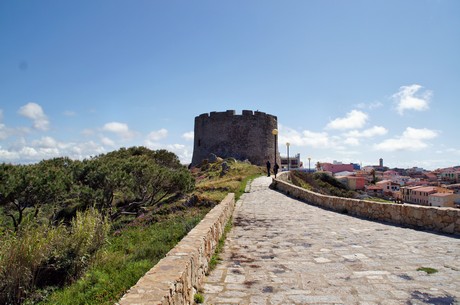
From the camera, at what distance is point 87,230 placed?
569 centimetres

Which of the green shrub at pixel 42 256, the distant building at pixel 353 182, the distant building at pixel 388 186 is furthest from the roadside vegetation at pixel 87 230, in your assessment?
the distant building at pixel 388 186

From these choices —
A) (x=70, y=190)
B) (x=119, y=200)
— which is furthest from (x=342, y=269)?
(x=119, y=200)

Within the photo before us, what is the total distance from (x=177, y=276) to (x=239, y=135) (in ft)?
108

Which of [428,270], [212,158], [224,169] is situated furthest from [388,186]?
[428,270]

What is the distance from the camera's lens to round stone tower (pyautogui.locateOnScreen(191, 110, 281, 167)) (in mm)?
35594

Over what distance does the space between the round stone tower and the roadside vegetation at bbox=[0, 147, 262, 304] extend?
1667 centimetres

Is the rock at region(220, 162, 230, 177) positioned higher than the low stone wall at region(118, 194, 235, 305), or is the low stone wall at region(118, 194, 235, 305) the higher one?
the rock at region(220, 162, 230, 177)

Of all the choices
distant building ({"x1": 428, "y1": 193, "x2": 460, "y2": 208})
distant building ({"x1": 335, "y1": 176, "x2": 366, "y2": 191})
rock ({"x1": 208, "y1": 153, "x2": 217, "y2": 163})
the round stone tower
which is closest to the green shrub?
rock ({"x1": 208, "y1": 153, "x2": 217, "y2": 163})

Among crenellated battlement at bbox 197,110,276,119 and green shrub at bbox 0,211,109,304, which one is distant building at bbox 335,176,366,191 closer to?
crenellated battlement at bbox 197,110,276,119

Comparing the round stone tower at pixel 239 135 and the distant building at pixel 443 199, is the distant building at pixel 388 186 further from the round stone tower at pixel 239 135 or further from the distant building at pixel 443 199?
the round stone tower at pixel 239 135

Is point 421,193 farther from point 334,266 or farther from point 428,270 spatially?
point 334,266

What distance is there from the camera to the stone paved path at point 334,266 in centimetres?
354

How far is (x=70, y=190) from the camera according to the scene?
15.4 meters

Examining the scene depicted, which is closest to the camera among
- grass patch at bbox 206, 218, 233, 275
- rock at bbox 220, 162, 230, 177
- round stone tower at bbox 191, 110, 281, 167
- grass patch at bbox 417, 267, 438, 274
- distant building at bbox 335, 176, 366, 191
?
grass patch at bbox 417, 267, 438, 274
